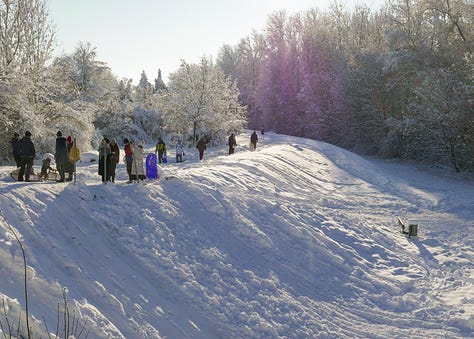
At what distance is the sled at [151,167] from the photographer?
1150cm

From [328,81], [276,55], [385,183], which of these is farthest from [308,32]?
[385,183]

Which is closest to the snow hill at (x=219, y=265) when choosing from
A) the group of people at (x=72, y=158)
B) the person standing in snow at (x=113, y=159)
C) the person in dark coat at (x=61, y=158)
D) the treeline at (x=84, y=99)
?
the group of people at (x=72, y=158)

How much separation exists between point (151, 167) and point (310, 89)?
37.2m

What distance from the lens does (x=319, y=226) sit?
40.2 ft

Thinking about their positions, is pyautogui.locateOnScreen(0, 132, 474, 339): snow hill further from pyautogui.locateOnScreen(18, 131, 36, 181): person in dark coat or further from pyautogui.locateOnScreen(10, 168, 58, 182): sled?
pyautogui.locateOnScreen(18, 131, 36, 181): person in dark coat

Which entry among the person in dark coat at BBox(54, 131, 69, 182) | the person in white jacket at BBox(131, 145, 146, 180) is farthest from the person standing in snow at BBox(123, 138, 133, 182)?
the person in dark coat at BBox(54, 131, 69, 182)

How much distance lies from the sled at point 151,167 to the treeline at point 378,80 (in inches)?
805

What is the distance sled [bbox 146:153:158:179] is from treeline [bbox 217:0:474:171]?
20.5 metres

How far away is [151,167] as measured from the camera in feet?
37.9

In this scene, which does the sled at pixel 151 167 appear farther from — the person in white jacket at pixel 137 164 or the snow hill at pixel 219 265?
the snow hill at pixel 219 265

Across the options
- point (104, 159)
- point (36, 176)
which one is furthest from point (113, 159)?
point (36, 176)

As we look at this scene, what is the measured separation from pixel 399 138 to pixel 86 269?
101 ft

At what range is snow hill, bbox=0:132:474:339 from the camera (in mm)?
6711

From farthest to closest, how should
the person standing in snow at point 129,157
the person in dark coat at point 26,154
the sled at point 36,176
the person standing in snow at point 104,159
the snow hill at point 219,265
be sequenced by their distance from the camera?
the person standing in snow at point 129,157 → the sled at point 36,176 → the person standing in snow at point 104,159 → the person in dark coat at point 26,154 → the snow hill at point 219,265
